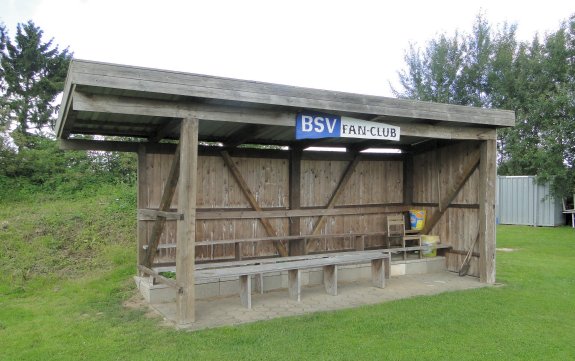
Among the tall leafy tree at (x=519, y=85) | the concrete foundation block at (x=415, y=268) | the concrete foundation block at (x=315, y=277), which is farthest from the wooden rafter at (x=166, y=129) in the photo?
the tall leafy tree at (x=519, y=85)

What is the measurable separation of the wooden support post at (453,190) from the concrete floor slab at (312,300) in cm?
119

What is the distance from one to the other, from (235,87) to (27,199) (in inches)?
345

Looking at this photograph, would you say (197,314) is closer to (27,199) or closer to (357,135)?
(357,135)

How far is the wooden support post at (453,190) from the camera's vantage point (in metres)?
7.93

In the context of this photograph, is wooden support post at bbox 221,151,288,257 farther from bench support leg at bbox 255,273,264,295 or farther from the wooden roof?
bench support leg at bbox 255,273,264,295

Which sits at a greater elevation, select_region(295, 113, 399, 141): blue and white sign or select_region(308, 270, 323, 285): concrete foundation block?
select_region(295, 113, 399, 141): blue and white sign

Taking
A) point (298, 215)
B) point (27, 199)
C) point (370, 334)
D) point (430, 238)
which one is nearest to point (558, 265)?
point (430, 238)

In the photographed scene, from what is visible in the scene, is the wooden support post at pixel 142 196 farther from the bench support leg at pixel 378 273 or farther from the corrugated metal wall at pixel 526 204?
the corrugated metal wall at pixel 526 204

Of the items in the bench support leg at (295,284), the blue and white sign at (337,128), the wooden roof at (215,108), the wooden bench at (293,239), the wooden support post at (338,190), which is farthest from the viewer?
the wooden support post at (338,190)

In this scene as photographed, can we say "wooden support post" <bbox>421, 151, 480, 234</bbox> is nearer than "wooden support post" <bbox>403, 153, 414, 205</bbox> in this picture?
Yes

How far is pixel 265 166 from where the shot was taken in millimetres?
7918

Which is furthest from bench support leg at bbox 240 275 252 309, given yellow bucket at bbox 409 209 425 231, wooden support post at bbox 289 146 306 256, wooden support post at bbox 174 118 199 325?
yellow bucket at bbox 409 209 425 231

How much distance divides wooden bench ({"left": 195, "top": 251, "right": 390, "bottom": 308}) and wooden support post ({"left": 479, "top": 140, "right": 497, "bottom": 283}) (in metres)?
1.59

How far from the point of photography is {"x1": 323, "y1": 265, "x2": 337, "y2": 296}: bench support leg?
659cm
